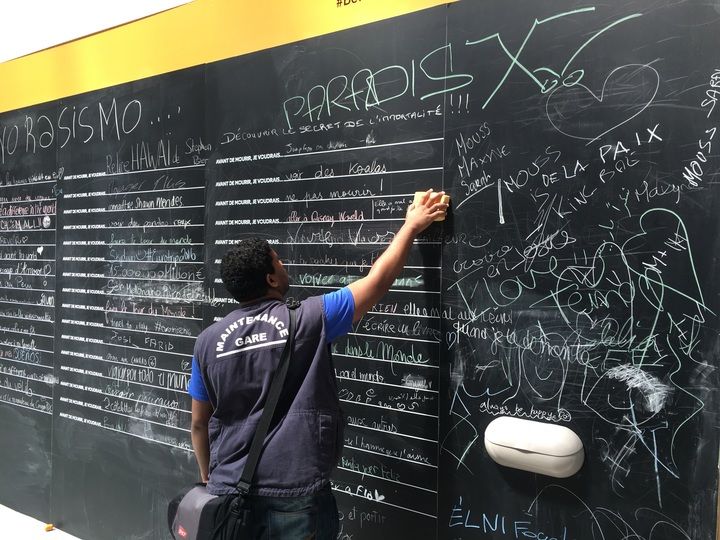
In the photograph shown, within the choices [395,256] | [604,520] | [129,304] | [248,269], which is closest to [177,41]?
[129,304]

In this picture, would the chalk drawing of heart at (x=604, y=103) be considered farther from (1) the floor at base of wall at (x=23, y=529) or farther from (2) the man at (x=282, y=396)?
(1) the floor at base of wall at (x=23, y=529)

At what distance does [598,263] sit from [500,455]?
792mm

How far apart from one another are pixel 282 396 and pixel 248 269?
454mm

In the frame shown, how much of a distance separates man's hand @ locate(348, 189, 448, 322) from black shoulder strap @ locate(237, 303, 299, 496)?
283mm

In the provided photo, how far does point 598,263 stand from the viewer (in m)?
1.96

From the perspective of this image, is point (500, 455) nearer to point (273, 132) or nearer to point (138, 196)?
point (273, 132)

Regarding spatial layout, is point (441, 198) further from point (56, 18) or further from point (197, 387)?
point (56, 18)

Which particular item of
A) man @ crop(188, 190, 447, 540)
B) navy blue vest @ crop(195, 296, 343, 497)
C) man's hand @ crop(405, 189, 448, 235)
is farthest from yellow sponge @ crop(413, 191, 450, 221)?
navy blue vest @ crop(195, 296, 343, 497)

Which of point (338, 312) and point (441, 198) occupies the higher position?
point (441, 198)

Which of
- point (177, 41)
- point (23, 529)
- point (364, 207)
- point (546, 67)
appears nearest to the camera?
point (546, 67)

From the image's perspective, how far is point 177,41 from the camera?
3.14m

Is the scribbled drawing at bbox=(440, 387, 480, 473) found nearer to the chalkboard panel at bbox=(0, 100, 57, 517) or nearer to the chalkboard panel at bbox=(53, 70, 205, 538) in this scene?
the chalkboard panel at bbox=(53, 70, 205, 538)

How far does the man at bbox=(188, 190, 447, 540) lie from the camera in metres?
1.85

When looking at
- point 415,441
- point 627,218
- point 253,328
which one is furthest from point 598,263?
point 253,328
